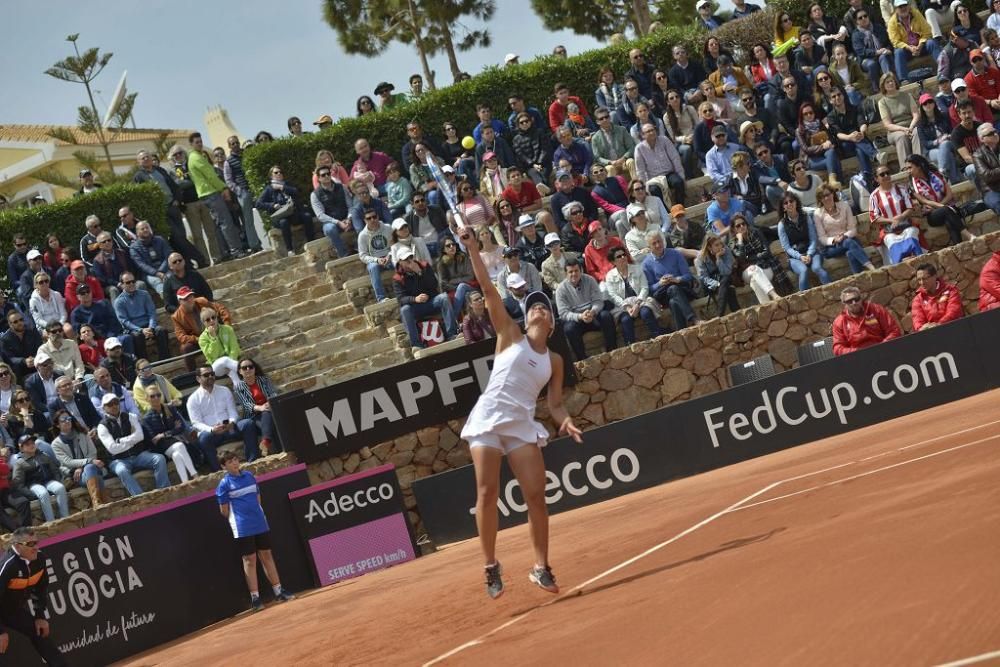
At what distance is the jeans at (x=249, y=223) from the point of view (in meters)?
22.3

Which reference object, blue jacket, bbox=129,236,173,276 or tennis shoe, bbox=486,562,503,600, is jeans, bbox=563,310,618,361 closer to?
blue jacket, bbox=129,236,173,276

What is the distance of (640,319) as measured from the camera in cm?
1789

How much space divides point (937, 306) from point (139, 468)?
10096mm

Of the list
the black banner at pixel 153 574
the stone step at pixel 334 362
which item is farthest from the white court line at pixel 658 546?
the stone step at pixel 334 362

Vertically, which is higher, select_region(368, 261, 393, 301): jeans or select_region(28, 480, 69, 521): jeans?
select_region(368, 261, 393, 301): jeans

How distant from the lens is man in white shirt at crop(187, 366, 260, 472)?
54.3 feet

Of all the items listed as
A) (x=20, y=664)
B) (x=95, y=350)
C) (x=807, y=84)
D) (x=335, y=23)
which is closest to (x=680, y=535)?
(x=20, y=664)

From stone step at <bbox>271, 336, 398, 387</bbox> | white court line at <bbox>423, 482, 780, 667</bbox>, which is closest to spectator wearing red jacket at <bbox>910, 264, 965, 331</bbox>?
white court line at <bbox>423, 482, 780, 667</bbox>

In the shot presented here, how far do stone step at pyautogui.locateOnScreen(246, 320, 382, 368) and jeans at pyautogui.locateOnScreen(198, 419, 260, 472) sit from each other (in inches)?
110

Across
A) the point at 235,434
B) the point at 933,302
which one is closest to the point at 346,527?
the point at 235,434

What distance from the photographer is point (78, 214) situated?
71.8 feet

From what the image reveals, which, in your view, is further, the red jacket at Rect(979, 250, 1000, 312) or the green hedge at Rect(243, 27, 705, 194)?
the green hedge at Rect(243, 27, 705, 194)

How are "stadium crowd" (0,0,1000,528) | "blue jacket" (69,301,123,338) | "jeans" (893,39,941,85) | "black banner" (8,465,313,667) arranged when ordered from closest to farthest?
"black banner" (8,465,313,667), "stadium crowd" (0,0,1000,528), "blue jacket" (69,301,123,338), "jeans" (893,39,941,85)

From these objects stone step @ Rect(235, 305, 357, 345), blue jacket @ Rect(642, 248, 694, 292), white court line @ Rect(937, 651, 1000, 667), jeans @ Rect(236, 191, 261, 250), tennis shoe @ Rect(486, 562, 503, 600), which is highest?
jeans @ Rect(236, 191, 261, 250)
